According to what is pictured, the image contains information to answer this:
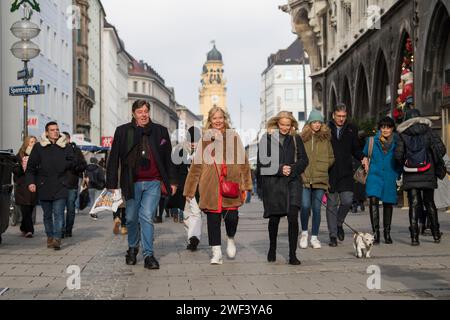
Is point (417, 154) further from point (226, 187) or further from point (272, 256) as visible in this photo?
point (226, 187)

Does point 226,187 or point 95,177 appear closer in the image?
point 226,187

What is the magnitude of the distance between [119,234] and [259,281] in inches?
302

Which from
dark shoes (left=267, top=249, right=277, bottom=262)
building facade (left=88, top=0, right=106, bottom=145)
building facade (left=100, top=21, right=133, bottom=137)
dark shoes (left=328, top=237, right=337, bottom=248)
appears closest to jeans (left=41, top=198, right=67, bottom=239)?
dark shoes (left=267, top=249, right=277, bottom=262)

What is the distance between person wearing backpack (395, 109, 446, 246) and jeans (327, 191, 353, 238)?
0.84 meters

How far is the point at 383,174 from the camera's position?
13.0 meters

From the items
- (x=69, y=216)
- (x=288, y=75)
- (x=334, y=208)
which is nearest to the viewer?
(x=334, y=208)

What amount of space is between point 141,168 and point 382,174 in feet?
13.5

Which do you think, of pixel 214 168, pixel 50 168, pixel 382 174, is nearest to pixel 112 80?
pixel 50 168

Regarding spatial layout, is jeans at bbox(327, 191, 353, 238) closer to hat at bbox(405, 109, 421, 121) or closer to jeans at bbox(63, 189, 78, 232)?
hat at bbox(405, 109, 421, 121)

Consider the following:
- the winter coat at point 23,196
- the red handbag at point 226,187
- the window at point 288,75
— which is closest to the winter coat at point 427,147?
the red handbag at point 226,187

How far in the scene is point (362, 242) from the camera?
1084cm

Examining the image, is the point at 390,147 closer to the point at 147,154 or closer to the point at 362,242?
the point at 362,242
